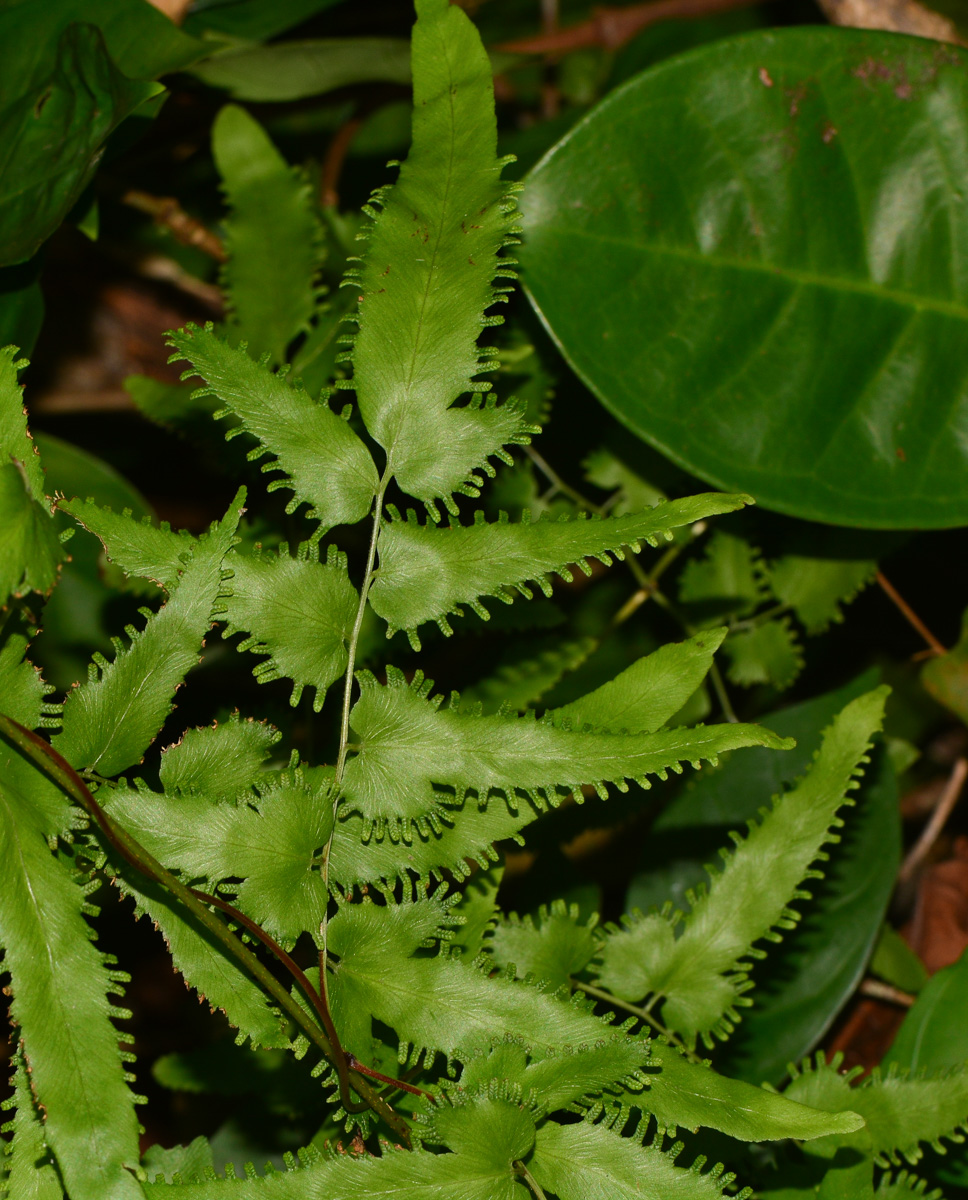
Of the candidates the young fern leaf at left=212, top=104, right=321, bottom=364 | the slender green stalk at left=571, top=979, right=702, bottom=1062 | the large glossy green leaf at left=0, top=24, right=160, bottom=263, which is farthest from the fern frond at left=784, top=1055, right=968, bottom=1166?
the large glossy green leaf at left=0, top=24, right=160, bottom=263

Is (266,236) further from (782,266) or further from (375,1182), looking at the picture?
(375,1182)

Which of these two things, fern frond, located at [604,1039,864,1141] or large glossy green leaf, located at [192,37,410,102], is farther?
large glossy green leaf, located at [192,37,410,102]

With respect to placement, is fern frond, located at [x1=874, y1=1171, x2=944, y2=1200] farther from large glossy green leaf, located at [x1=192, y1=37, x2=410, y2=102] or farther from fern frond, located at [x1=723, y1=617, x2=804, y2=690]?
large glossy green leaf, located at [x1=192, y1=37, x2=410, y2=102]

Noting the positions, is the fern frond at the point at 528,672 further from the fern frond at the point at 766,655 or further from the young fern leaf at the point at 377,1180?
the young fern leaf at the point at 377,1180

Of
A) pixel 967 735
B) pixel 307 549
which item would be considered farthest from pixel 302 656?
pixel 967 735

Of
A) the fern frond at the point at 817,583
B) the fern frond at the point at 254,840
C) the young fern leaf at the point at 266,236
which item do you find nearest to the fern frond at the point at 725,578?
the fern frond at the point at 817,583

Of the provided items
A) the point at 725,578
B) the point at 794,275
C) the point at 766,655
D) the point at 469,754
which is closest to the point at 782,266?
the point at 794,275
